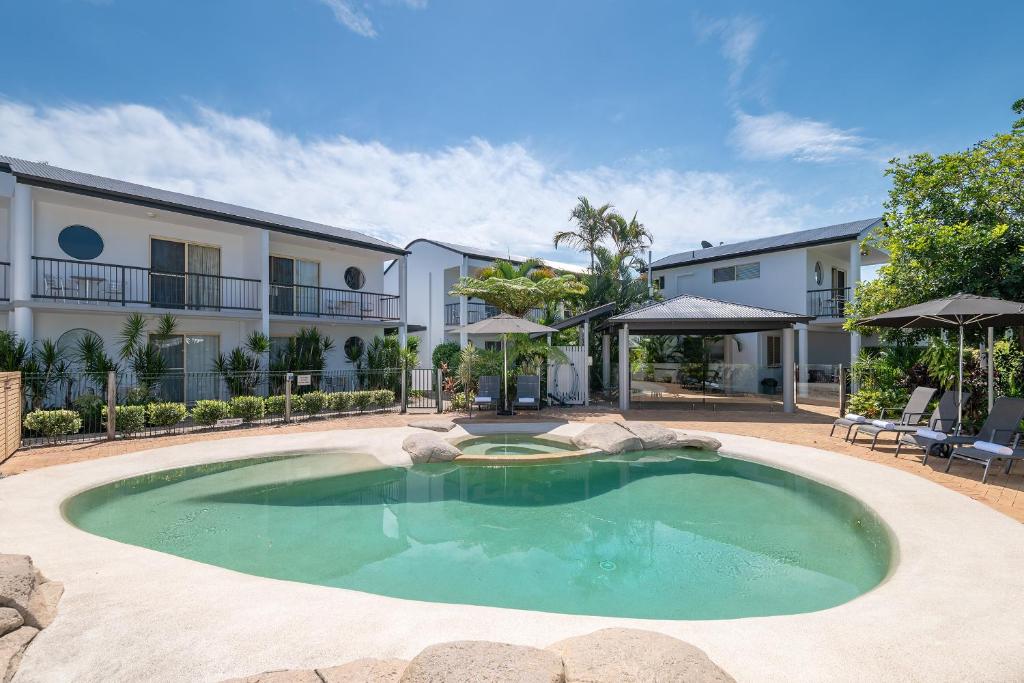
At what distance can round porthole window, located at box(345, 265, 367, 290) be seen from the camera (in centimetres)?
2022

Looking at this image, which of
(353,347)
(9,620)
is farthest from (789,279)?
(9,620)

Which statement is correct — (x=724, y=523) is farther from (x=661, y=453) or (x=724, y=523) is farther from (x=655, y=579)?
(x=661, y=453)

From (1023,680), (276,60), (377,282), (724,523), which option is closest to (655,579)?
(724,523)

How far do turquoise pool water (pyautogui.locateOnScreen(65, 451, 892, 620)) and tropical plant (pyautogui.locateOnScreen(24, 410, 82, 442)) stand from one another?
4330mm

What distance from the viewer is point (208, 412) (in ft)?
41.0

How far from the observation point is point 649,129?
14602mm

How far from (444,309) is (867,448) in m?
19.0

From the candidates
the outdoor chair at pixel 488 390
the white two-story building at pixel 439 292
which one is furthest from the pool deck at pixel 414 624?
the white two-story building at pixel 439 292

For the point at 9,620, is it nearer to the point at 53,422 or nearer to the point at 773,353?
the point at 53,422

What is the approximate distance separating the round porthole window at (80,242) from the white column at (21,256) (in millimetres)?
1610

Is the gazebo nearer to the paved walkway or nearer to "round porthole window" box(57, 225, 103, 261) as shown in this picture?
the paved walkway

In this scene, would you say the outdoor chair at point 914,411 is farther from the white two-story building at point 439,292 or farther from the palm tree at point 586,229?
the white two-story building at point 439,292

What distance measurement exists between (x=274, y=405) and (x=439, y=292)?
1257 centimetres

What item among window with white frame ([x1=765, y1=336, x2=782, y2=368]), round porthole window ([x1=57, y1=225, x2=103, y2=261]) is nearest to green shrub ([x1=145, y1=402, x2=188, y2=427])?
round porthole window ([x1=57, y1=225, x2=103, y2=261])
